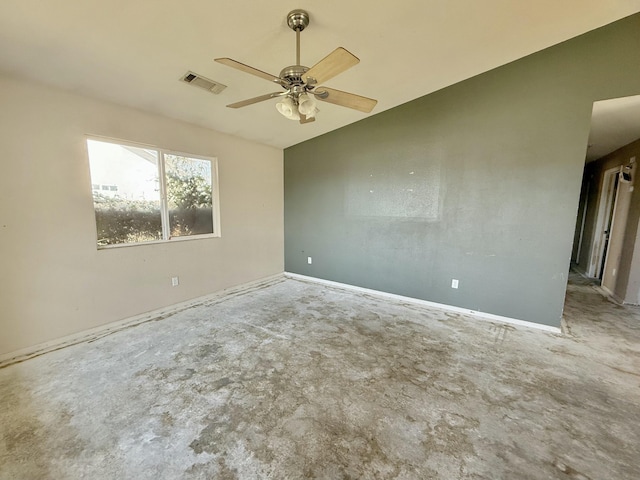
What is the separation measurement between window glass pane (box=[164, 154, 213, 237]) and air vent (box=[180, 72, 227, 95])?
1156mm

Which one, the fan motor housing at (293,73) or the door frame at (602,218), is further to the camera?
the door frame at (602,218)

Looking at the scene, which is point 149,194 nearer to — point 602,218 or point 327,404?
point 327,404

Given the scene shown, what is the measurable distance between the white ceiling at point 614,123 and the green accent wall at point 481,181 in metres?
0.17

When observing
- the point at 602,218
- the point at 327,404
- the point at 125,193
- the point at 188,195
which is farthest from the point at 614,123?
the point at 125,193

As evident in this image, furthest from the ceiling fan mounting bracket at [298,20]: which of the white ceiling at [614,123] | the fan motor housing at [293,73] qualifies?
the white ceiling at [614,123]

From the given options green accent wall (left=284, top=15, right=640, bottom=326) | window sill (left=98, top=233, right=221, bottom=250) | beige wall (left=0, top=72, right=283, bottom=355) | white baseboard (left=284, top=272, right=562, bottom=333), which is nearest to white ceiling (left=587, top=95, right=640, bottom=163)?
green accent wall (left=284, top=15, right=640, bottom=326)

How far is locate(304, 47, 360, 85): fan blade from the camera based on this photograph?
1.48 metres

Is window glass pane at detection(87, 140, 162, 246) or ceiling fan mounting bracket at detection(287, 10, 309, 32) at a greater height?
ceiling fan mounting bracket at detection(287, 10, 309, 32)

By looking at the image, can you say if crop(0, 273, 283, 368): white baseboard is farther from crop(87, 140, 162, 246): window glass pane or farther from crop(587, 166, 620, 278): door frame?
crop(587, 166, 620, 278): door frame

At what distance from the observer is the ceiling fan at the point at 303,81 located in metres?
1.60

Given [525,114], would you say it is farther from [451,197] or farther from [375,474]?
[375,474]

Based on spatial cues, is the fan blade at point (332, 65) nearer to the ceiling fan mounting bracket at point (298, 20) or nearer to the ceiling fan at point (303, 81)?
the ceiling fan at point (303, 81)

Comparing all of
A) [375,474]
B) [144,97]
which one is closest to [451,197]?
[375,474]

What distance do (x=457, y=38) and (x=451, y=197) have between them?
69.4 inches
